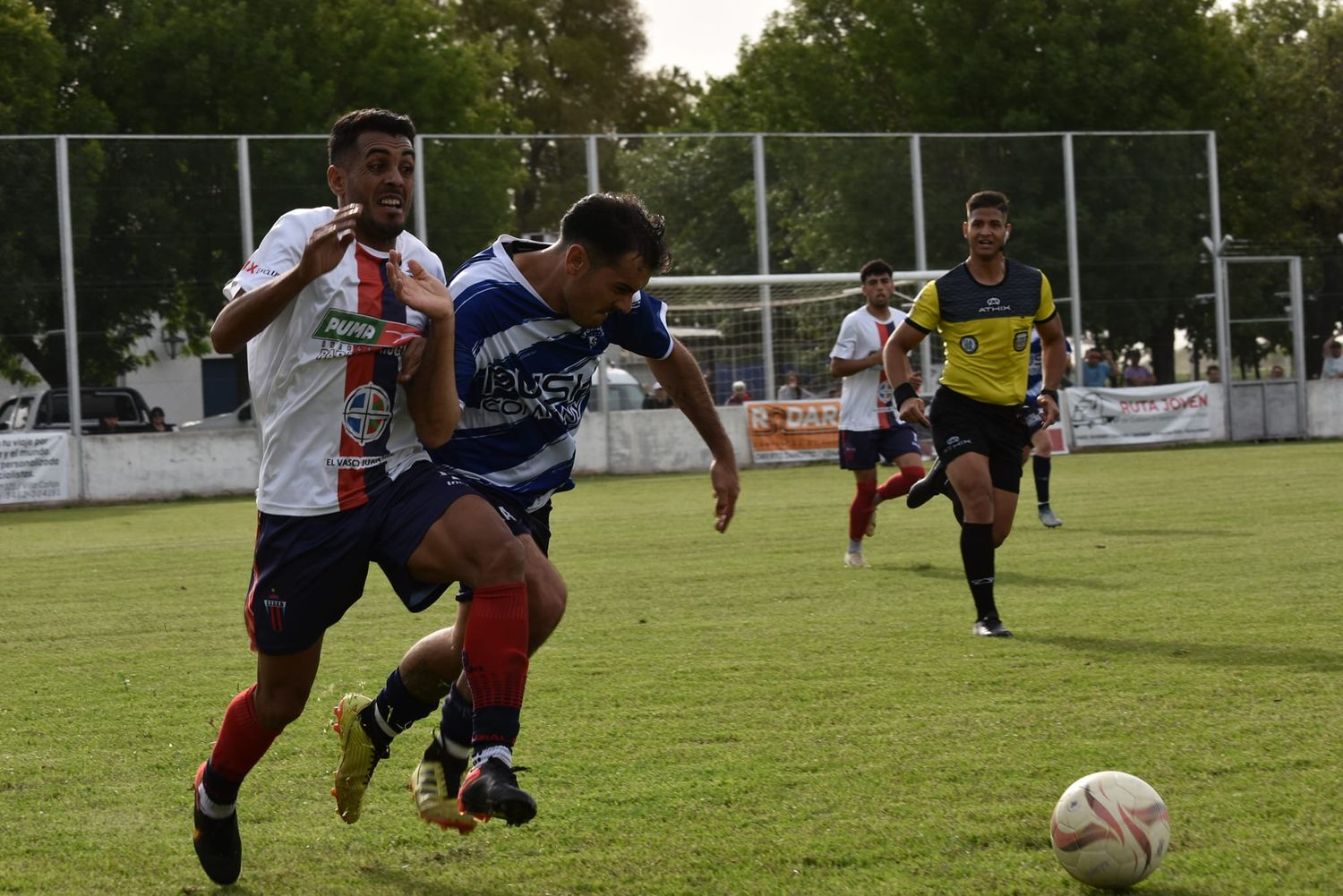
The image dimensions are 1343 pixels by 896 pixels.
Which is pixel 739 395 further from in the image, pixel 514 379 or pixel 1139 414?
pixel 514 379

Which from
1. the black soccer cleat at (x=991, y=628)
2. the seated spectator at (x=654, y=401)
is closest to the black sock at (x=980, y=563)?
the black soccer cleat at (x=991, y=628)

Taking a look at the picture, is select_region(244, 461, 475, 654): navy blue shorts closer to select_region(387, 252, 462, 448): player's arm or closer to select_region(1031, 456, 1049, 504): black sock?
select_region(387, 252, 462, 448): player's arm

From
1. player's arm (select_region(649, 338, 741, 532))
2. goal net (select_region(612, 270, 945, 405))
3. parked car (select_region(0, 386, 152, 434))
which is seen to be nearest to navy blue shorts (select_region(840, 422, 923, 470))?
player's arm (select_region(649, 338, 741, 532))

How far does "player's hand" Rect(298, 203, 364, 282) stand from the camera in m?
4.25

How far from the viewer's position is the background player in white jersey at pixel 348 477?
4527mm

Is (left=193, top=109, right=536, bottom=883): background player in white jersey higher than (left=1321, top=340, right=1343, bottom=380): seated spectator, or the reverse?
(left=1321, top=340, right=1343, bottom=380): seated spectator

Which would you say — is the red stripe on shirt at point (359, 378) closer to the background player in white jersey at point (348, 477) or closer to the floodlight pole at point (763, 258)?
the background player in white jersey at point (348, 477)

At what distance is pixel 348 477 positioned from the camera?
4594 millimetres

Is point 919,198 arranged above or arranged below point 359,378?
above

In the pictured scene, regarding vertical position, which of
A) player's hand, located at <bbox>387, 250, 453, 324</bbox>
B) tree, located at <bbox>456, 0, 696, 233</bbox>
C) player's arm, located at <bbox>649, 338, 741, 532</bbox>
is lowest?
player's arm, located at <bbox>649, 338, 741, 532</bbox>

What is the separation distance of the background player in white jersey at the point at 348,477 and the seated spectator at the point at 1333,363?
95.3 ft

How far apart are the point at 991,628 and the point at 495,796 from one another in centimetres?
484

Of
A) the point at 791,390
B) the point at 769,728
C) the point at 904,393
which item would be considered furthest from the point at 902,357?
the point at 791,390

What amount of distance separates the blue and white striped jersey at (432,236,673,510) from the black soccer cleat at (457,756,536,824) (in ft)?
3.59
